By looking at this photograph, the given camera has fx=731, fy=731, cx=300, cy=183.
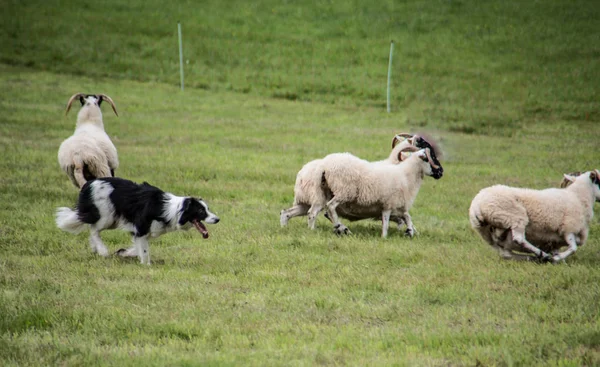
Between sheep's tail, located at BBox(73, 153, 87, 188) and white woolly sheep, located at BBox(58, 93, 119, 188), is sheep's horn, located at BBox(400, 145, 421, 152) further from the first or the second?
sheep's tail, located at BBox(73, 153, 87, 188)

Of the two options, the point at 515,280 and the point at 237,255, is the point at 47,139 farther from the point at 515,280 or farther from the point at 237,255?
the point at 515,280

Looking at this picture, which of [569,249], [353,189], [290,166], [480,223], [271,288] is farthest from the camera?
[290,166]

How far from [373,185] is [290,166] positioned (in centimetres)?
631

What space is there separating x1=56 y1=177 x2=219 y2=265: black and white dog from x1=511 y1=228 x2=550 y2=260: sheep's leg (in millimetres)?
3980

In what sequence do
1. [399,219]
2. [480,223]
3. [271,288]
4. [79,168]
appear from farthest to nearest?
[399,219] → [79,168] → [480,223] → [271,288]

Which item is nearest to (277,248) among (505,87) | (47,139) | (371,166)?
(371,166)

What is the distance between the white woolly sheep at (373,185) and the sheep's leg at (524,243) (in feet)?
7.90

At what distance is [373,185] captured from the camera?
11.9 metres

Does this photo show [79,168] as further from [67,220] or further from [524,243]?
[524,243]

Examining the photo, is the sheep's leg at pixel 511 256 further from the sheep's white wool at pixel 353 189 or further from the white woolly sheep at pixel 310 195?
the white woolly sheep at pixel 310 195

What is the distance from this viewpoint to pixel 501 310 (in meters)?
7.80

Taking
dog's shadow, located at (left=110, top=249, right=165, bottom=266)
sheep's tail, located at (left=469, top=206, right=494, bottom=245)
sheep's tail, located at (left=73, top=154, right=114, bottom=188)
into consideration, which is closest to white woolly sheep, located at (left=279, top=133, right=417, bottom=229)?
sheep's tail, located at (left=469, top=206, right=494, bottom=245)

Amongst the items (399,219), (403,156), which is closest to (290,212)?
(399,219)

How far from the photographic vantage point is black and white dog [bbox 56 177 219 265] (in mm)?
9383
